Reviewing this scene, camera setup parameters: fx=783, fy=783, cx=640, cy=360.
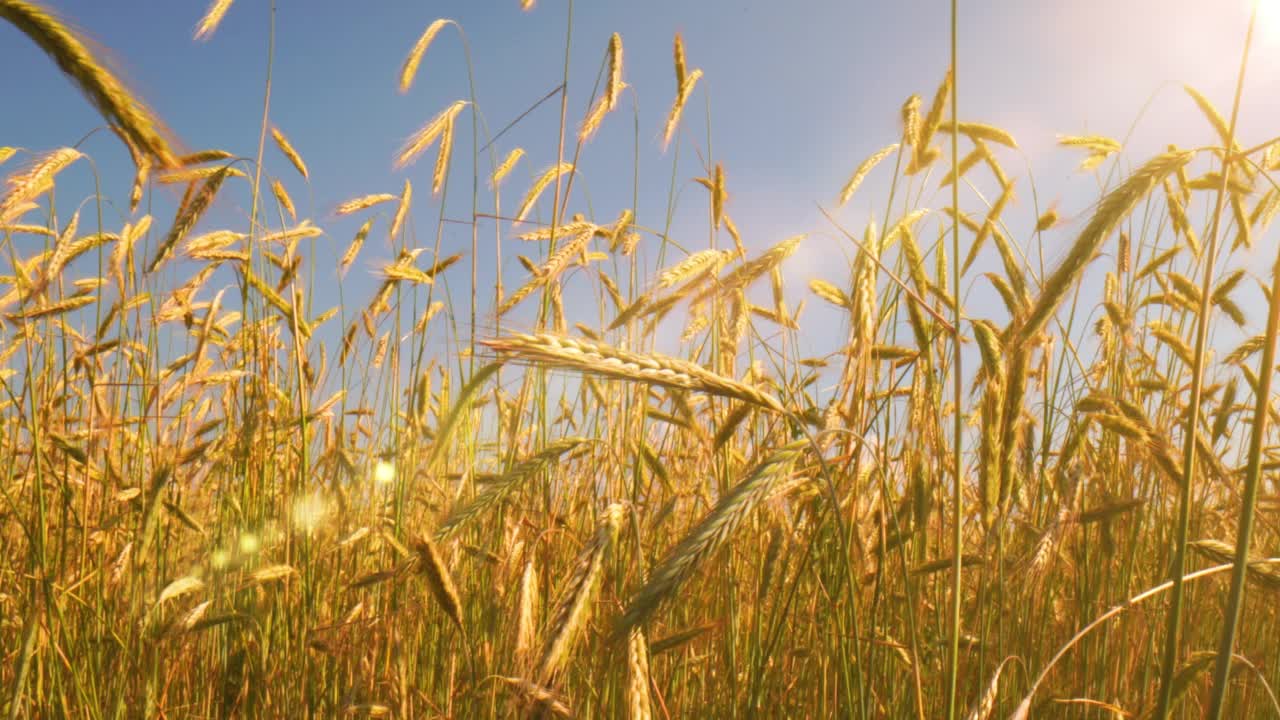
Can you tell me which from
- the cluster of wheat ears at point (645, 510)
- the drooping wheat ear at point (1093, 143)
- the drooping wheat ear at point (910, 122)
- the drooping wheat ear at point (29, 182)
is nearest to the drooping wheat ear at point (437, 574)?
the cluster of wheat ears at point (645, 510)

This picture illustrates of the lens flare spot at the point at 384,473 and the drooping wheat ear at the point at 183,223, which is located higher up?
the drooping wheat ear at the point at 183,223

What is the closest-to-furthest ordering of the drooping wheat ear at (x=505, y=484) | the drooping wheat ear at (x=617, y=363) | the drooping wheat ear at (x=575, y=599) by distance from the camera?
the drooping wheat ear at (x=617, y=363) → the drooping wheat ear at (x=575, y=599) → the drooping wheat ear at (x=505, y=484)

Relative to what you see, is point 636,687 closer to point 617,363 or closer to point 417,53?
point 617,363

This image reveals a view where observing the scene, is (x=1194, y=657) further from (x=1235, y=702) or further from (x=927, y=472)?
(x=1235, y=702)

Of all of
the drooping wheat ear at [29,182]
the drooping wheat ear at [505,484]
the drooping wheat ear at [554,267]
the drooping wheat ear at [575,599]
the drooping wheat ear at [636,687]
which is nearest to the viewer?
the drooping wheat ear at [575,599]

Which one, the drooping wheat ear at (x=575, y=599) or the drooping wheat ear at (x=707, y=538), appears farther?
the drooping wheat ear at (x=575, y=599)

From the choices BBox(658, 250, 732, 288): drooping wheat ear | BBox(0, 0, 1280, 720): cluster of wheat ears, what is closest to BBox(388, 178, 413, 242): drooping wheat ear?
BBox(0, 0, 1280, 720): cluster of wheat ears

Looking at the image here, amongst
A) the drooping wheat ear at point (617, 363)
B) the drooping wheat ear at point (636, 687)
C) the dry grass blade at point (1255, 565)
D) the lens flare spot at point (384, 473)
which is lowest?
the drooping wheat ear at point (636, 687)

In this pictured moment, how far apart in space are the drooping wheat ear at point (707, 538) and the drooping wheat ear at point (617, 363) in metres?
0.11

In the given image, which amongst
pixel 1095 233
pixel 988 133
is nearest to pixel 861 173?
pixel 988 133

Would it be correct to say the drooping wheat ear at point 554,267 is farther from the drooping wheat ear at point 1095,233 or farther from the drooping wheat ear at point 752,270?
the drooping wheat ear at point 1095,233

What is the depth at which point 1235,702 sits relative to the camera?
2463 mm

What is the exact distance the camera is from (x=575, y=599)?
1.30 m

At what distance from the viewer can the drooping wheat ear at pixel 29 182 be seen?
199cm
